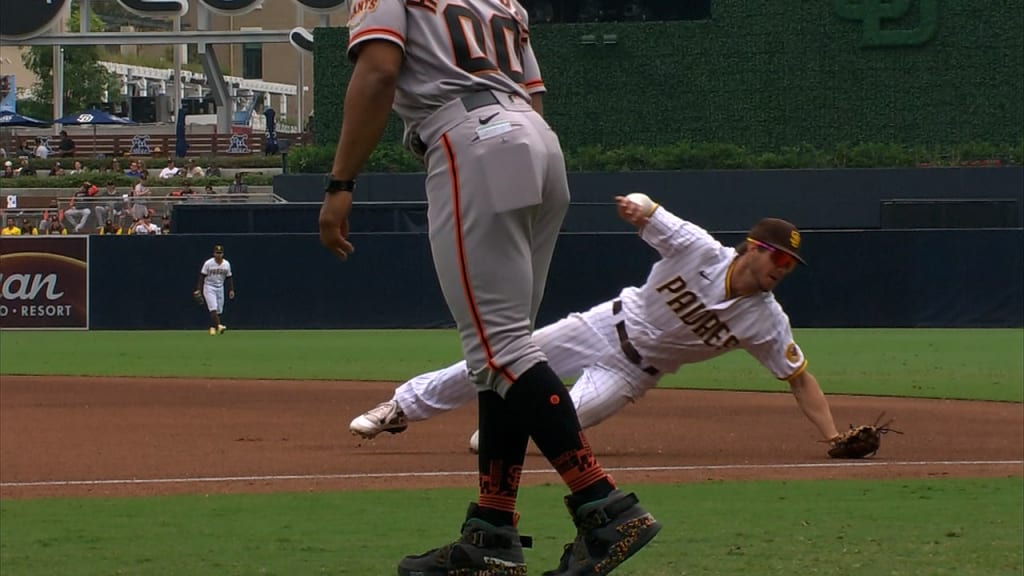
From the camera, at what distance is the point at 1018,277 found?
23.5 m

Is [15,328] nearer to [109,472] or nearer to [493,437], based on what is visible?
[109,472]

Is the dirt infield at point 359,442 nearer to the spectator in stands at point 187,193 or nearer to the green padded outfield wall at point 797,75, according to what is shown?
the spectator in stands at point 187,193

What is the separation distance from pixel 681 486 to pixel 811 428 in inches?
126

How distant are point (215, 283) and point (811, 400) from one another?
15854 mm

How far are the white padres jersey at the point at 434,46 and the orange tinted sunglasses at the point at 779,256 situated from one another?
4.24 meters

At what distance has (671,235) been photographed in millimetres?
7984

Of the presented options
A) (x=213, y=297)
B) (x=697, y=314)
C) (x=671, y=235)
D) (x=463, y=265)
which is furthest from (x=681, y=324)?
(x=213, y=297)

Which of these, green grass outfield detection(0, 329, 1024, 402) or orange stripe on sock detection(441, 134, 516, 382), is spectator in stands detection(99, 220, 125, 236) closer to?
green grass outfield detection(0, 329, 1024, 402)

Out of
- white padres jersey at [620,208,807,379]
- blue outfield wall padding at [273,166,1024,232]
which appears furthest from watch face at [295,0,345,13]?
white padres jersey at [620,208,807,379]

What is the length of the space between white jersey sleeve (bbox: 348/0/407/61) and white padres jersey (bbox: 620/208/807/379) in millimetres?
4522

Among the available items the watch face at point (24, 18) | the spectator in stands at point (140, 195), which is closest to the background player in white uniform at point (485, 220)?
the spectator in stands at point (140, 195)

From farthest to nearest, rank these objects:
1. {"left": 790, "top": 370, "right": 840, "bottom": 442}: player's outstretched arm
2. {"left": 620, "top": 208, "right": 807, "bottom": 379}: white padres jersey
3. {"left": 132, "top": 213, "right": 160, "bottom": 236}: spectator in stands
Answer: {"left": 132, "top": 213, "right": 160, "bottom": 236}: spectator in stands < {"left": 790, "top": 370, "right": 840, "bottom": 442}: player's outstretched arm < {"left": 620, "top": 208, "right": 807, "bottom": 379}: white padres jersey

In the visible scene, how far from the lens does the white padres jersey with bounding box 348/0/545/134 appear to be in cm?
354

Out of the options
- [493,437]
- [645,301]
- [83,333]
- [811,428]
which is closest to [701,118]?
[83,333]
